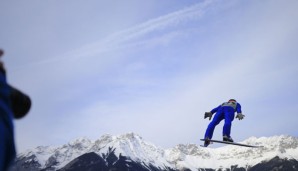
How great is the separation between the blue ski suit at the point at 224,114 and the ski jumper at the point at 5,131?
Answer: 17.8 m

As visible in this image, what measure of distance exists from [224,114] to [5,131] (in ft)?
61.9

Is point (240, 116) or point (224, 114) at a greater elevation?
point (224, 114)

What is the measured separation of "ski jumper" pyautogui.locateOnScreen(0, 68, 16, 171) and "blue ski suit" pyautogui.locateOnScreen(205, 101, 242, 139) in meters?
17.8

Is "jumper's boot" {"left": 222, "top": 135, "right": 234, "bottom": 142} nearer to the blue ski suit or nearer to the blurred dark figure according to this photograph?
the blue ski suit

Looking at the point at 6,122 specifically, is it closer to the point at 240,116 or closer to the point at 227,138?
the point at 227,138

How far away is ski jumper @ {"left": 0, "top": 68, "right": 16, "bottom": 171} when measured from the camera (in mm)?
3324

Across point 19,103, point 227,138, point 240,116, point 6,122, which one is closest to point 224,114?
point 240,116

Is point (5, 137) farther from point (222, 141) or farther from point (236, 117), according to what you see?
point (236, 117)

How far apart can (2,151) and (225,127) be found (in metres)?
18.1

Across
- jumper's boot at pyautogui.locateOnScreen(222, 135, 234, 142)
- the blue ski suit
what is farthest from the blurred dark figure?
the blue ski suit

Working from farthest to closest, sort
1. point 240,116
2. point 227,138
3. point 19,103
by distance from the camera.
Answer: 1. point 240,116
2. point 227,138
3. point 19,103

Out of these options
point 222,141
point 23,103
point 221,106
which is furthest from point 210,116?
point 23,103

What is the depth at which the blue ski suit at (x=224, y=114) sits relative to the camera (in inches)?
816

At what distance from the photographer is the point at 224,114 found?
2131cm
